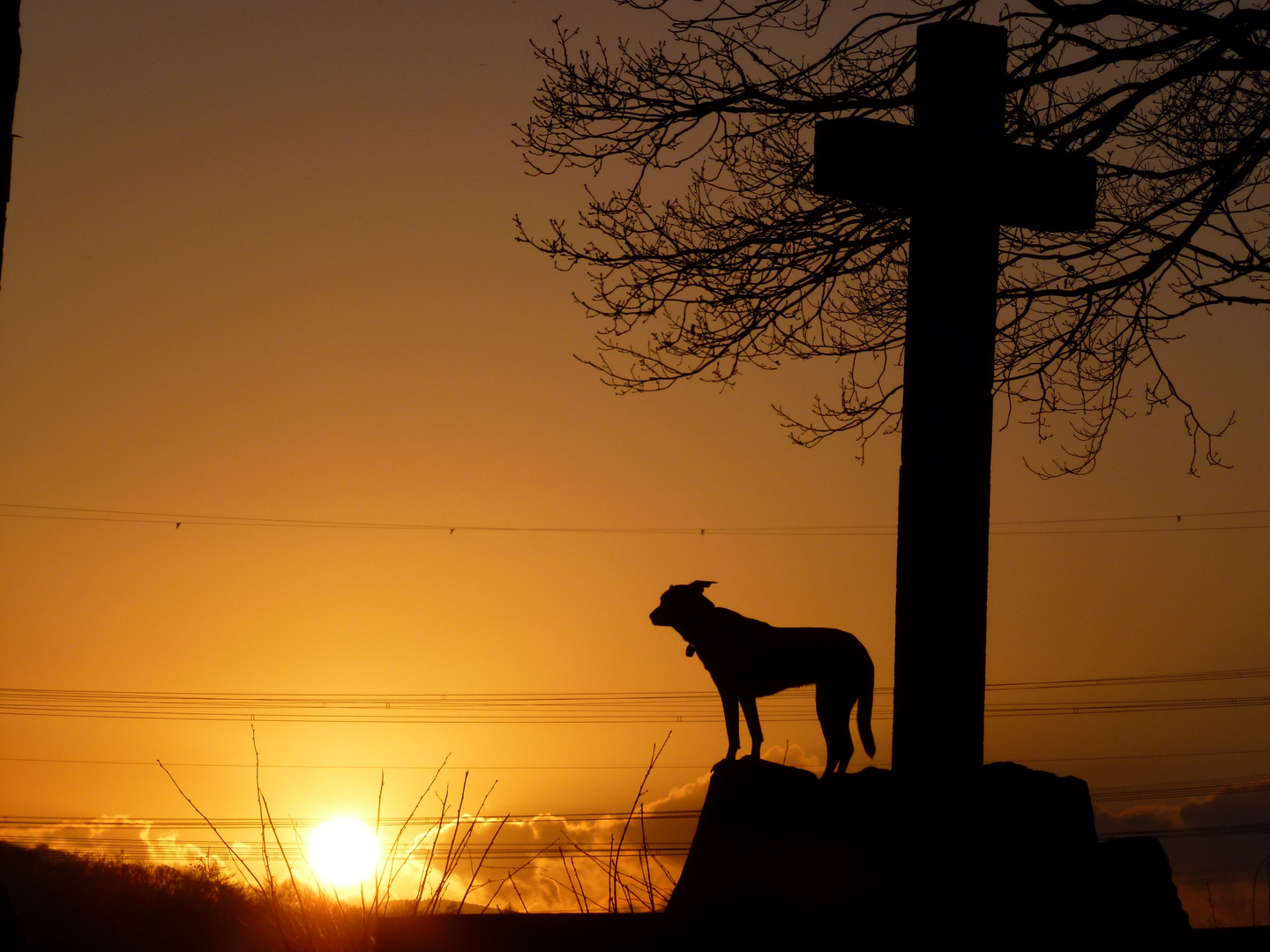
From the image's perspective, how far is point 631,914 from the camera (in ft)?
14.1

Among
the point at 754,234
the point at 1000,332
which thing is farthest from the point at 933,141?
the point at 1000,332

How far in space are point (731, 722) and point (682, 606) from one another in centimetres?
59

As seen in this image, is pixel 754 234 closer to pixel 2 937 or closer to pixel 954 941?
pixel 954 941

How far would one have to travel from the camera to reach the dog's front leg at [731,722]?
197 inches

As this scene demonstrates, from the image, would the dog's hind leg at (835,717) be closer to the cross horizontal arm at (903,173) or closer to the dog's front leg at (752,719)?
the dog's front leg at (752,719)

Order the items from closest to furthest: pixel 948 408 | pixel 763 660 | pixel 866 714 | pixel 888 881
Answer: pixel 888 881, pixel 948 408, pixel 763 660, pixel 866 714

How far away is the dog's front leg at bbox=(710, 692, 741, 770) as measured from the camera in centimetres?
501

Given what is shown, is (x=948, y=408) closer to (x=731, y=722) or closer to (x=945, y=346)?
(x=945, y=346)

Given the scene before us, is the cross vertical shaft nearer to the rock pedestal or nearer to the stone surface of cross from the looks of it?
the stone surface of cross

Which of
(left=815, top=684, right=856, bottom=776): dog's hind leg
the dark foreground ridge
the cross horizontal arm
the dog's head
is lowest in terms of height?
the dark foreground ridge

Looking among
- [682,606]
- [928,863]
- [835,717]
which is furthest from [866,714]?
[928,863]

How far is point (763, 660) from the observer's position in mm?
5121

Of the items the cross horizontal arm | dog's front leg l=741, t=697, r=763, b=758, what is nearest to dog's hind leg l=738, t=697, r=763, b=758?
dog's front leg l=741, t=697, r=763, b=758

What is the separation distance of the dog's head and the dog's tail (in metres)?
0.84
